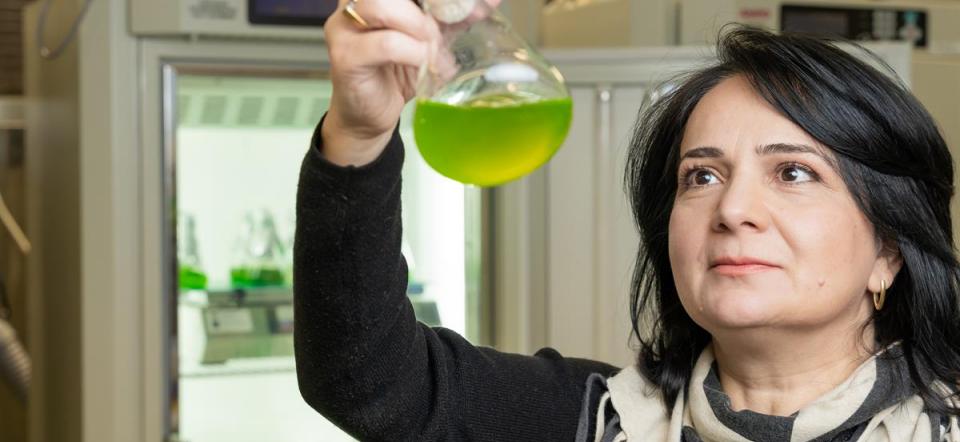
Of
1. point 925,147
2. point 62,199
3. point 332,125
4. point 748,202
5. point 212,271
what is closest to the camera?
point 332,125

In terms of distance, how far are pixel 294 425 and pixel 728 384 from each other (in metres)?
1.65

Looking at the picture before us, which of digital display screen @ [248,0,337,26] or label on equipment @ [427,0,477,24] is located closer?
label on equipment @ [427,0,477,24]

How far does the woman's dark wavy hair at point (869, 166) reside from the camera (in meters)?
1.41

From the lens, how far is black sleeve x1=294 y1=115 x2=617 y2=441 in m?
1.20

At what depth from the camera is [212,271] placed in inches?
114

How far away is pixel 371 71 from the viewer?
3.67 ft

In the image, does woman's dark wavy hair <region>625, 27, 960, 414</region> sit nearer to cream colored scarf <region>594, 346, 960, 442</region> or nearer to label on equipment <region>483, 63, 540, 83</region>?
cream colored scarf <region>594, 346, 960, 442</region>

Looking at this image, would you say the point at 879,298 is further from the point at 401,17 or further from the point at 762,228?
the point at 401,17

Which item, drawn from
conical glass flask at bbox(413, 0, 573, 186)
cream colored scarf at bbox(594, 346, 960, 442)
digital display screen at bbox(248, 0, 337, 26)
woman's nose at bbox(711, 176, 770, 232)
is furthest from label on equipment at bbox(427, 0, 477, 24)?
digital display screen at bbox(248, 0, 337, 26)

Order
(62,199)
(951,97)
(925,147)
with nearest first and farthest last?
(925,147) → (62,199) → (951,97)

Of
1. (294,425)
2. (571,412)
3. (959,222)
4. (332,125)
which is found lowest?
(294,425)

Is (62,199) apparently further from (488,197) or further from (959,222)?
(959,222)

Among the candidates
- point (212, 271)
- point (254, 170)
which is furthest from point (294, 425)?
point (254, 170)

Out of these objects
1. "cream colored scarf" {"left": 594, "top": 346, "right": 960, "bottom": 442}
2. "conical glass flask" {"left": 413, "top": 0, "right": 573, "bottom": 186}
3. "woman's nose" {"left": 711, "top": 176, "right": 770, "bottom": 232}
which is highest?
"conical glass flask" {"left": 413, "top": 0, "right": 573, "bottom": 186}
